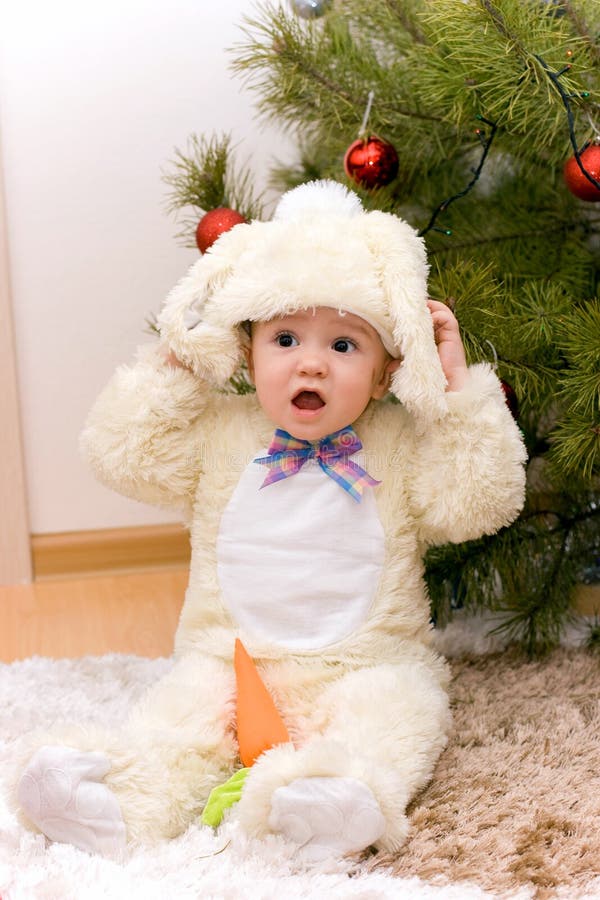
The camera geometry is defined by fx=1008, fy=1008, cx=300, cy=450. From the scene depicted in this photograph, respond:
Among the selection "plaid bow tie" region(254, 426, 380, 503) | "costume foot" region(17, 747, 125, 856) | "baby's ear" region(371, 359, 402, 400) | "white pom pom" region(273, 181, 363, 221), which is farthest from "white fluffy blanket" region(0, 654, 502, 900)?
"white pom pom" region(273, 181, 363, 221)

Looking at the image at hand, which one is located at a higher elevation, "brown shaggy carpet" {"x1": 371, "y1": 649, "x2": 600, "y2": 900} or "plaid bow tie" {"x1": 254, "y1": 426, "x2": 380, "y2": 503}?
"plaid bow tie" {"x1": 254, "y1": 426, "x2": 380, "y2": 503}

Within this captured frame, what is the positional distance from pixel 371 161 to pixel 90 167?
551mm

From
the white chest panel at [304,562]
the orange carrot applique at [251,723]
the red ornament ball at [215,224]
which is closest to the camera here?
the orange carrot applique at [251,723]

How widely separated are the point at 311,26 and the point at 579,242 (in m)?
0.43

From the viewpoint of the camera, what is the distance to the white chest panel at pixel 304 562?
3.34 feet

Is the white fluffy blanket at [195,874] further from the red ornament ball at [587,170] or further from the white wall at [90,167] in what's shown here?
the white wall at [90,167]

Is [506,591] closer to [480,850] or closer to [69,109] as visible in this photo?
→ [480,850]

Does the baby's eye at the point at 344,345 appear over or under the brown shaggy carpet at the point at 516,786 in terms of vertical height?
over

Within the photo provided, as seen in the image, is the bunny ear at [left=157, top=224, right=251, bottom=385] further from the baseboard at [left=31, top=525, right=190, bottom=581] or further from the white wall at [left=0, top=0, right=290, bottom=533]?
the baseboard at [left=31, top=525, right=190, bottom=581]

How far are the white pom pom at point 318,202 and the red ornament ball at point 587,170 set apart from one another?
0.72 feet

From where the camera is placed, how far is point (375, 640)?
3.31 ft

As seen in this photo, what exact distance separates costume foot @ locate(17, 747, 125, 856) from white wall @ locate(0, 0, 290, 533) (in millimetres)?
867

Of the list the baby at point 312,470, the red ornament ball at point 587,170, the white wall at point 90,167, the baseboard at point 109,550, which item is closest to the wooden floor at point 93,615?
the baseboard at point 109,550

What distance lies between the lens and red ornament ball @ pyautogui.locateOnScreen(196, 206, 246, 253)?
119cm
